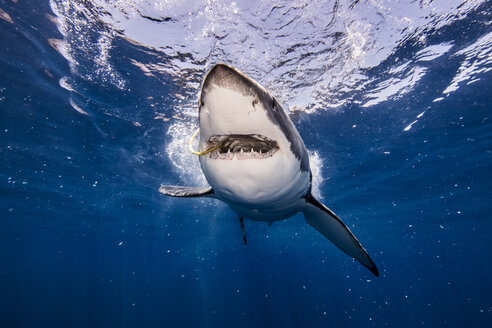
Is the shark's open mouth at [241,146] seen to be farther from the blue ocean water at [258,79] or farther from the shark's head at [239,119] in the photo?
the blue ocean water at [258,79]

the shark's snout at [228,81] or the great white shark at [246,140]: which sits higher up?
the shark's snout at [228,81]

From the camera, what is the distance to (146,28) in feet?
23.9

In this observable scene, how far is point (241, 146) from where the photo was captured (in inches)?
104

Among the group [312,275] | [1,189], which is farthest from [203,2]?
[312,275]

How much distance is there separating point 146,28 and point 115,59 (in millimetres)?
2133

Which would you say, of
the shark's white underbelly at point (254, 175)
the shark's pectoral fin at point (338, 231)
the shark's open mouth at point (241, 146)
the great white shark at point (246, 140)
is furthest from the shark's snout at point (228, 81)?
the shark's pectoral fin at point (338, 231)

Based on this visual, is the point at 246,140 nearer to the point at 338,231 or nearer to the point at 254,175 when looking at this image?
the point at 254,175

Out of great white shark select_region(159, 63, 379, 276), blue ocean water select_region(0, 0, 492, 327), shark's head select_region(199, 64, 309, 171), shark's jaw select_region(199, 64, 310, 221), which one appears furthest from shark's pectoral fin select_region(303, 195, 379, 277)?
blue ocean water select_region(0, 0, 492, 327)

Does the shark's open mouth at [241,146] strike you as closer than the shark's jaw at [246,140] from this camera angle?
No

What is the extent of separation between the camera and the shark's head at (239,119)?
182 cm

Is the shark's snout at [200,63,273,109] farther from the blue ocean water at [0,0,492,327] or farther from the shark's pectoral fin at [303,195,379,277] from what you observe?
the blue ocean water at [0,0,492,327]

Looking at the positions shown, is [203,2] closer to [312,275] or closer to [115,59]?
[115,59]

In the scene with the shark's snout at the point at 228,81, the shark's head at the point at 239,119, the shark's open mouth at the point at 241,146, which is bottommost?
the shark's open mouth at the point at 241,146

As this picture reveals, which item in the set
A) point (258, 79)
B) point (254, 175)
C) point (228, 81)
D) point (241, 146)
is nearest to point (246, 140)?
point (241, 146)
